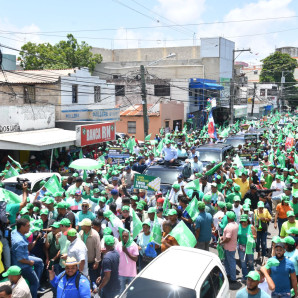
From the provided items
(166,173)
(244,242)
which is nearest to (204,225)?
(244,242)

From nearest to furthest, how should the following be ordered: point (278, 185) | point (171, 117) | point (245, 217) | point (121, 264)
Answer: point (121, 264) → point (245, 217) → point (278, 185) → point (171, 117)

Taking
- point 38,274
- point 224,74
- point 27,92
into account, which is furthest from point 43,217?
point 224,74

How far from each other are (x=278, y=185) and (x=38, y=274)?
286 inches

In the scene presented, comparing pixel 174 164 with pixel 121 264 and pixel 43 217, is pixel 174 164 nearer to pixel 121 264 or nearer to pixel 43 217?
pixel 43 217

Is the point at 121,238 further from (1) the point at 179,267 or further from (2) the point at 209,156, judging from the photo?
(2) the point at 209,156

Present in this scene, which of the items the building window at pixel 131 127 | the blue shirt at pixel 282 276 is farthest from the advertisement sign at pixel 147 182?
the building window at pixel 131 127

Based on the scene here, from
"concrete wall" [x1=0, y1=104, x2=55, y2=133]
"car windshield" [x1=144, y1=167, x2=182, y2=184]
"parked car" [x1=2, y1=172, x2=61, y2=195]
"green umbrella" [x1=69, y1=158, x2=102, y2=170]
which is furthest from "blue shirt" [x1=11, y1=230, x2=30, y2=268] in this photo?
"concrete wall" [x1=0, y1=104, x2=55, y2=133]

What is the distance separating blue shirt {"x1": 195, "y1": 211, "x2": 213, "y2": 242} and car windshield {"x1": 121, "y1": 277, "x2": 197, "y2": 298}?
3030 mm

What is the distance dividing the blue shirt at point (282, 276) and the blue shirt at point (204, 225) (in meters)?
2.22

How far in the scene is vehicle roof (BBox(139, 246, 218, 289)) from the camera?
4.87m

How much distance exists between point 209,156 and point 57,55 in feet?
98.8

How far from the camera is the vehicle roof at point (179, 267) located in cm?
487

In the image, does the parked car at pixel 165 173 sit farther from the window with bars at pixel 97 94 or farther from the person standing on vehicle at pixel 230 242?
the window with bars at pixel 97 94

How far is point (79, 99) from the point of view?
25828mm
